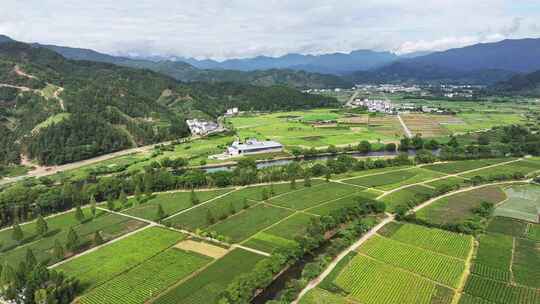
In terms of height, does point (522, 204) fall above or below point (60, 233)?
above

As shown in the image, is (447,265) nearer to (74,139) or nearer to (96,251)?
(96,251)

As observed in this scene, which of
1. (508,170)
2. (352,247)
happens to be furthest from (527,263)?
(508,170)

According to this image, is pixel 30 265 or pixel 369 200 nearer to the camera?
pixel 30 265

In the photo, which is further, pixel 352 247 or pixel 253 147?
pixel 253 147

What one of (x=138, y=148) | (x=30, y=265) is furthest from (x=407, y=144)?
(x=30, y=265)

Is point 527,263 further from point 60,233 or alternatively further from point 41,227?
point 41,227


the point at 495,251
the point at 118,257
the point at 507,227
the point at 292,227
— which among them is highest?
the point at 507,227

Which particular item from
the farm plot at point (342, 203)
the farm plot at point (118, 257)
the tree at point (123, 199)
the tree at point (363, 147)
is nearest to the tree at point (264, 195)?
the farm plot at point (342, 203)
